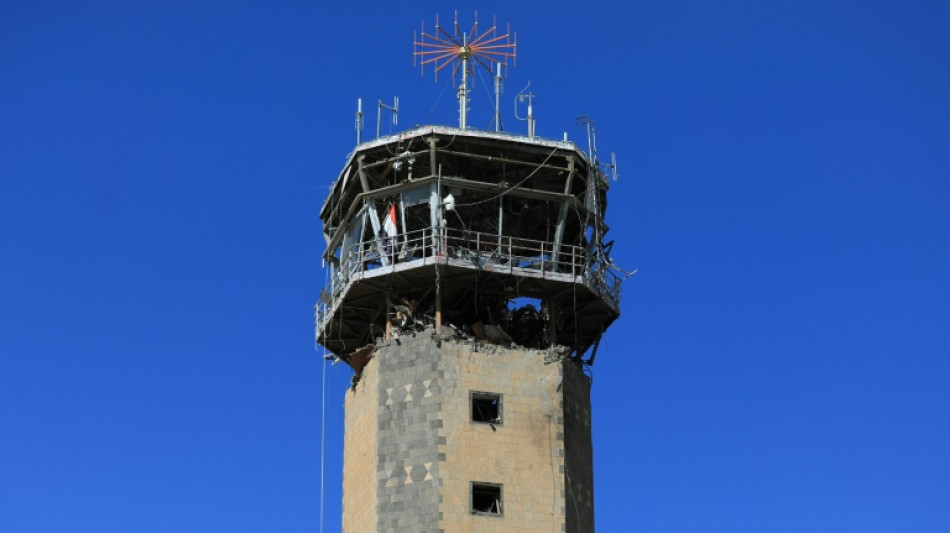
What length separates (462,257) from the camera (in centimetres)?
7950

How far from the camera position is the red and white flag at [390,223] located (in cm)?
8112

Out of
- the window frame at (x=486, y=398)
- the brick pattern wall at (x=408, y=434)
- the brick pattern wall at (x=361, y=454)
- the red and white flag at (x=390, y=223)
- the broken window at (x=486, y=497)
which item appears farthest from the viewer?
the red and white flag at (x=390, y=223)

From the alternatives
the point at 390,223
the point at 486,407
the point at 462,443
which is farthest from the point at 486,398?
the point at 390,223

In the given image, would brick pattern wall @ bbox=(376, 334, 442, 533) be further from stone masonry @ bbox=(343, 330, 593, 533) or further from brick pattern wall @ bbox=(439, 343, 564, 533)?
brick pattern wall @ bbox=(439, 343, 564, 533)

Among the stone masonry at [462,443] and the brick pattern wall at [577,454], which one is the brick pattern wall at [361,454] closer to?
the stone masonry at [462,443]

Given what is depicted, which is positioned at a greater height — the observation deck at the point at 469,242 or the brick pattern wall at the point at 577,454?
the observation deck at the point at 469,242

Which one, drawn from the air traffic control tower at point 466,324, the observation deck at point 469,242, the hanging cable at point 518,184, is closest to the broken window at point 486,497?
the air traffic control tower at point 466,324

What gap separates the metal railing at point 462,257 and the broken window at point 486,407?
542cm

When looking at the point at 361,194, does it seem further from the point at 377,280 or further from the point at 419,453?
the point at 419,453

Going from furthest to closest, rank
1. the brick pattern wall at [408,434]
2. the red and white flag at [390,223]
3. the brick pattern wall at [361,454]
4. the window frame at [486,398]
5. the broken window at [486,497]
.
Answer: the red and white flag at [390,223] < the brick pattern wall at [361,454] < the window frame at [486,398] < the broken window at [486,497] < the brick pattern wall at [408,434]

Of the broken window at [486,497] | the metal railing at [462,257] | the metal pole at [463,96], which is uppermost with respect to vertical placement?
the metal pole at [463,96]

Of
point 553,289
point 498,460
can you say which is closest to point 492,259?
point 553,289

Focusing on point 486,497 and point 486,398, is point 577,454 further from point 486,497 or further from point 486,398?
point 486,497

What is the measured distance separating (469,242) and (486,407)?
24.2ft
